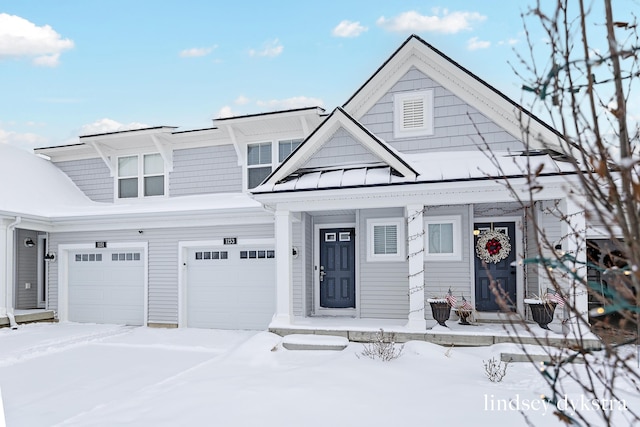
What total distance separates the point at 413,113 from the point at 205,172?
239 inches

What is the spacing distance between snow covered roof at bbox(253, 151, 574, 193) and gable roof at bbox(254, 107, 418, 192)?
121 millimetres

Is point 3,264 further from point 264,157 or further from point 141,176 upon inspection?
point 264,157

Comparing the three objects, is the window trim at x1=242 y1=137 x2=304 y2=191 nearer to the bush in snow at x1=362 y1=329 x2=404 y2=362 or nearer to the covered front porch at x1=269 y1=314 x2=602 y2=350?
the covered front porch at x1=269 y1=314 x2=602 y2=350

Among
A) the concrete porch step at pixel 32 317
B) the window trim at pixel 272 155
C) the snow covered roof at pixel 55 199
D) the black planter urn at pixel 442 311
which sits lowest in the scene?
the concrete porch step at pixel 32 317

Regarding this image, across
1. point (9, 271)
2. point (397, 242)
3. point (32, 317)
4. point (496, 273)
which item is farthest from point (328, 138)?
point (32, 317)

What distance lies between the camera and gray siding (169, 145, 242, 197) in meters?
12.4

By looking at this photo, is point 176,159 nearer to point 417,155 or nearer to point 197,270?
point 197,270

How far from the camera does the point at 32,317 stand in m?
11.9

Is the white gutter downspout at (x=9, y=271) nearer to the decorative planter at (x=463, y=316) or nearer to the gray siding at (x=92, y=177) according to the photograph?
the gray siding at (x=92, y=177)

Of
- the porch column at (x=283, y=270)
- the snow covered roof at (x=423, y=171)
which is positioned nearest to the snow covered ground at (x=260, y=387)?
the porch column at (x=283, y=270)

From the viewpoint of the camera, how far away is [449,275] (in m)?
10.0

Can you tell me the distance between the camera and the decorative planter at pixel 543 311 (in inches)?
322

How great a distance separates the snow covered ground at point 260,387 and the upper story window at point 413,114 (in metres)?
4.52

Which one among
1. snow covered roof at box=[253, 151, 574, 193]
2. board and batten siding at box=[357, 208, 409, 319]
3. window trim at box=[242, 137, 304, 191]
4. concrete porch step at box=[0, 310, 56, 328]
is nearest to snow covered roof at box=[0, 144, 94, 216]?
concrete porch step at box=[0, 310, 56, 328]
